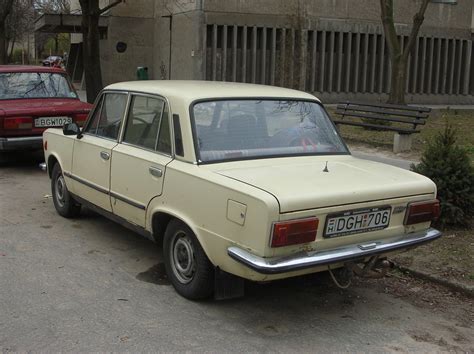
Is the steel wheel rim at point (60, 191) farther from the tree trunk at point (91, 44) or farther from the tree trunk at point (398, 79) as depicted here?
the tree trunk at point (398, 79)

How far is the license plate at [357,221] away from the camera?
12.5 feet

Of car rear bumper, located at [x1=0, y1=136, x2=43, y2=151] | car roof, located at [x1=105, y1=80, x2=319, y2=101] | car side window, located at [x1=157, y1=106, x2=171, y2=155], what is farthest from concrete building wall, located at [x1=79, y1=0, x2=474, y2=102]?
car side window, located at [x1=157, y1=106, x2=171, y2=155]

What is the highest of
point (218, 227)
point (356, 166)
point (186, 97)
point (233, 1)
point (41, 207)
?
point (233, 1)

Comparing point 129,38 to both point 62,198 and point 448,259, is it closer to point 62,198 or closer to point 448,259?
point 62,198

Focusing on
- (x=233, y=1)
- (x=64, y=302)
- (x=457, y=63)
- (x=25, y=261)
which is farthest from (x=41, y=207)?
(x=457, y=63)

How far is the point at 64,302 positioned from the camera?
4.28m

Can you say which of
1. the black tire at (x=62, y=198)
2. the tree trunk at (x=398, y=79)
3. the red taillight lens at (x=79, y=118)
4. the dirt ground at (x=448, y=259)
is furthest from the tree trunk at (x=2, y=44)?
the dirt ground at (x=448, y=259)

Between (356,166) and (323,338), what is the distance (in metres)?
1.41

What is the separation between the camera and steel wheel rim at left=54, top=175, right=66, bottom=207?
6.58 metres

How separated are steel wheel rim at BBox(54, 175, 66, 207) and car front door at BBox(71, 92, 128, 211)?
0.52 metres

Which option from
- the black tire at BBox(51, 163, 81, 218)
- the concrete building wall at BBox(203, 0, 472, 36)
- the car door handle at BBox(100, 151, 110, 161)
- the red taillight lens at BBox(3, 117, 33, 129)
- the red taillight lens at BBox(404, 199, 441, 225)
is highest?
the concrete building wall at BBox(203, 0, 472, 36)

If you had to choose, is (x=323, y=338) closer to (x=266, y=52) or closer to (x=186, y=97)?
(x=186, y=97)

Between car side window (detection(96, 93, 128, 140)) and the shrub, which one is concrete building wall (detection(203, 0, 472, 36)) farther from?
car side window (detection(96, 93, 128, 140))

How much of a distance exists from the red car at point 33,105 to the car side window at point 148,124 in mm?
4417
